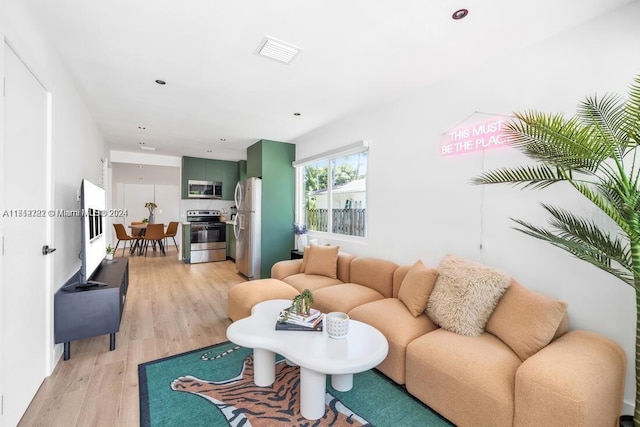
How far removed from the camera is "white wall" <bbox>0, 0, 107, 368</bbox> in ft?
5.73

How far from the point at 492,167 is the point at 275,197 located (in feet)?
11.6

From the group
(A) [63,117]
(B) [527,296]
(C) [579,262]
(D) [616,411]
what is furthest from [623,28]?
(A) [63,117]

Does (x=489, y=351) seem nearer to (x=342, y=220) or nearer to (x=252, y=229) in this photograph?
(x=342, y=220)

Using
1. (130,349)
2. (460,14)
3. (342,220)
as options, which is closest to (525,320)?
(460,14)

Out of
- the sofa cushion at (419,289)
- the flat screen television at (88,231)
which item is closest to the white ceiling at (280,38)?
the flat screen television at (88,231)

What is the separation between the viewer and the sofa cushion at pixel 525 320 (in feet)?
5.56

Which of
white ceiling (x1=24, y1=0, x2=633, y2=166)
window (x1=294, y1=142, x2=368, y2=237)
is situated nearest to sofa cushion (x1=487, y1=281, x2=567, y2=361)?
white ceiling (x1=24, y1=0, x2=633, y2=166)

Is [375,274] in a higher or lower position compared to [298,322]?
higher

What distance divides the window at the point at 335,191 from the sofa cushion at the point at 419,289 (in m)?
1.37

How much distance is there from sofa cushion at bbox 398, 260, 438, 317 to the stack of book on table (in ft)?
2.52

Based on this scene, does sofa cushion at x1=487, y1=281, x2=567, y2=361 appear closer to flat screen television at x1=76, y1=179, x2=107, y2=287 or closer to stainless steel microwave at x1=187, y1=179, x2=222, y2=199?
flat screen television at x1=76, y1=179, x2=107, y2=287

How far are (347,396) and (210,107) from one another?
11.2ft

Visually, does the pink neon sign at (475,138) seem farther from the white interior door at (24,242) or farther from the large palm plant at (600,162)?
the white interior door at (24,242)

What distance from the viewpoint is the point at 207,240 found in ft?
22.1
